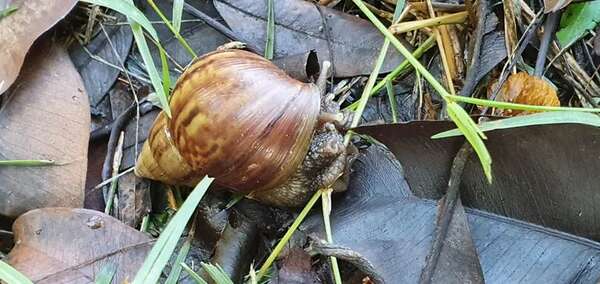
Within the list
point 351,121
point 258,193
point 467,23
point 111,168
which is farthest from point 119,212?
point 467,23

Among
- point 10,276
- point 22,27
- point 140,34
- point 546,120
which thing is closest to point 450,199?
point 546,120

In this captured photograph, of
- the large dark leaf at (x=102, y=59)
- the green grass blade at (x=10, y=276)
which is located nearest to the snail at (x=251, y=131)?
the large dark leaf at (x=102, y=59)

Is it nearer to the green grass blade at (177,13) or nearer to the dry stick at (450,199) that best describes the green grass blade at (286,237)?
the dry stick at (450,199)

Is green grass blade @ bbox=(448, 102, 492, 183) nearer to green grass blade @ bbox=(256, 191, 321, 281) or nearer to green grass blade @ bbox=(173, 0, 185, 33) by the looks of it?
green grass blade @ bbox=(256, 191, 321, 281)

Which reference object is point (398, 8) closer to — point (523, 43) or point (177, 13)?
point (523, 43)

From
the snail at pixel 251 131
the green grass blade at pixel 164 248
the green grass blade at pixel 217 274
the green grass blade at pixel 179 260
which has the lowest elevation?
the green grass blade at pixel 179 260

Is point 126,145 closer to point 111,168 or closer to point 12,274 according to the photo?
point 111,168
